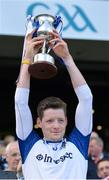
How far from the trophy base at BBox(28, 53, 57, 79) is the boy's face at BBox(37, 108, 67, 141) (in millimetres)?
186

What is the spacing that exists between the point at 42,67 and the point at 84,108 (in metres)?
0.30

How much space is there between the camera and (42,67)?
274cm

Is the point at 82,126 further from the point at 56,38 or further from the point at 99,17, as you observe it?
the point at 99,17

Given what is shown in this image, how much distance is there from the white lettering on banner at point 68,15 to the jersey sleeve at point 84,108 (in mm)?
5745

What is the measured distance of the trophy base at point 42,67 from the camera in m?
2.72

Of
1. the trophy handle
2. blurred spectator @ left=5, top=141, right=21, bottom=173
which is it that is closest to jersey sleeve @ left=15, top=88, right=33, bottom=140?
the trophy handle

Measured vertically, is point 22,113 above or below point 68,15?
above

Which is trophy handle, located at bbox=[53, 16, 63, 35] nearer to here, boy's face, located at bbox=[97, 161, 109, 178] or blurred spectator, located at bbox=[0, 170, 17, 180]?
blurred spectator, located at bbox=[0, 170, 17, 180]

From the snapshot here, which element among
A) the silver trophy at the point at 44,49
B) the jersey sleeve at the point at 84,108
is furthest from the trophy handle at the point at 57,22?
the jersey sleeve at the point at 84,108

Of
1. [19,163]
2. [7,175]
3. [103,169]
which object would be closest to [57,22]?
[7,175]

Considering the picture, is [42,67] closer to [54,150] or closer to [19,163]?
[54,150]

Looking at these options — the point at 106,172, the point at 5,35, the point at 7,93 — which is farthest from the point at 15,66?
the point at 106,172

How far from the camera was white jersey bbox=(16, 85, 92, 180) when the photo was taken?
2.70 meters

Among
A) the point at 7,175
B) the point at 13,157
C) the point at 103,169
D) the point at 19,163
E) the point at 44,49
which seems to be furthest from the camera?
the point at 103,169
